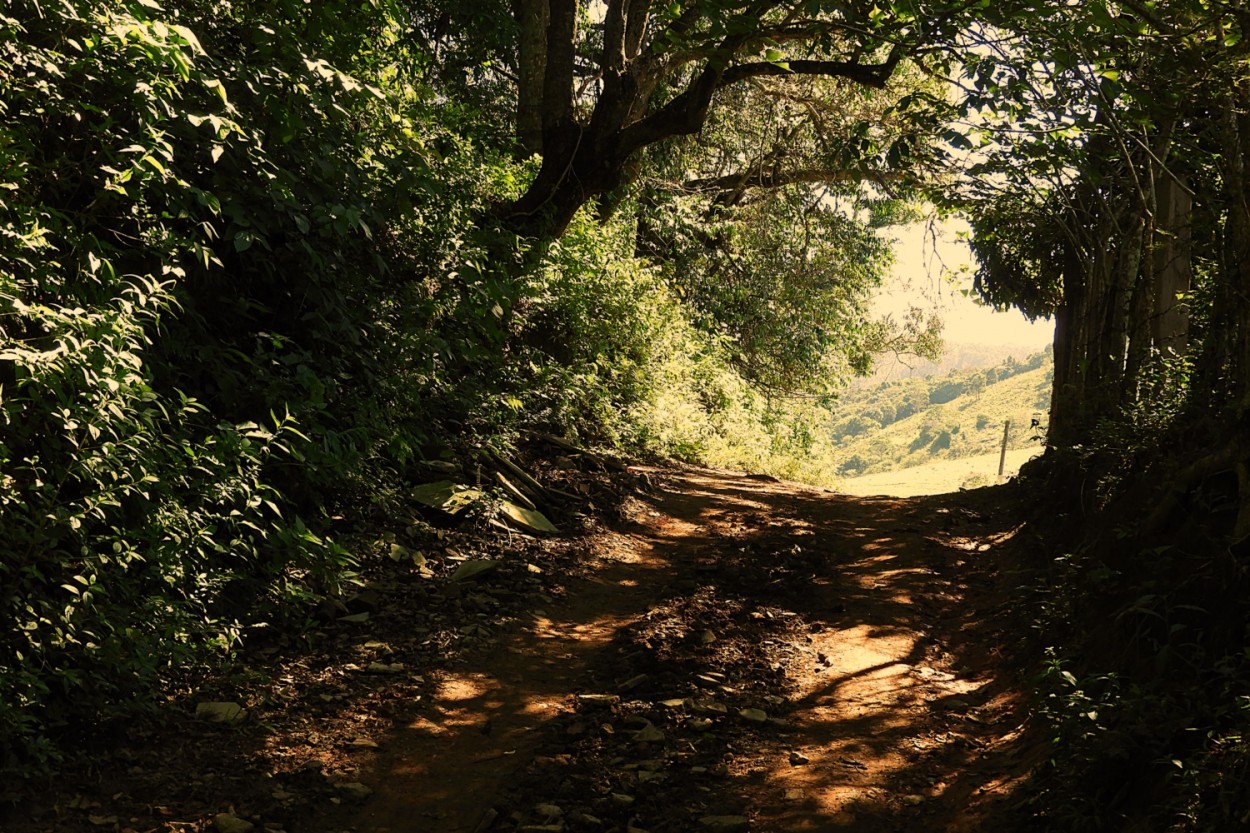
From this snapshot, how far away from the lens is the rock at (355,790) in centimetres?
423

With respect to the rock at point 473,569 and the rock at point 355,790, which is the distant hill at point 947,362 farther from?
the rock at point 355,790

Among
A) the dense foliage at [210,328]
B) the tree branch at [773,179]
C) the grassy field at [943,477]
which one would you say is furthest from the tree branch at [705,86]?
the grassy field at [943,477]

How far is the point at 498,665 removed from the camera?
573 centimetres

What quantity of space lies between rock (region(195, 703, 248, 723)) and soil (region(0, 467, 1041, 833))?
46mm

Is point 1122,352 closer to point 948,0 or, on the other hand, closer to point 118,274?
point 948,0

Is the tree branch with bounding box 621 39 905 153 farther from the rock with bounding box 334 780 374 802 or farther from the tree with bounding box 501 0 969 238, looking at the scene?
the rock with bounding box 334 780 374 802

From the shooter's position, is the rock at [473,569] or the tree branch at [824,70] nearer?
the rock at [473,569]

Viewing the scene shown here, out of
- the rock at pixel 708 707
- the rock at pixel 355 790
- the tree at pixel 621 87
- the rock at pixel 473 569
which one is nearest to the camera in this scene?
the rock at pixel 355 790

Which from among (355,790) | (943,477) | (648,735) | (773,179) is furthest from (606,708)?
(943,477)

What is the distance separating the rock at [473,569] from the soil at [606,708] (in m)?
0.09

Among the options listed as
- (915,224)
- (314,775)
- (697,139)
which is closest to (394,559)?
(314,775)

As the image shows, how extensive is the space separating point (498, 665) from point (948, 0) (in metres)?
→ 4.95

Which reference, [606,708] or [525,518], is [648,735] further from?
[525,518]

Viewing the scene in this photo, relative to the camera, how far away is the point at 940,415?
71.2m
